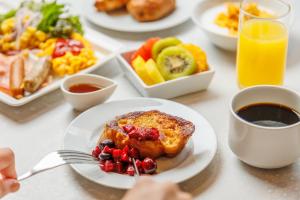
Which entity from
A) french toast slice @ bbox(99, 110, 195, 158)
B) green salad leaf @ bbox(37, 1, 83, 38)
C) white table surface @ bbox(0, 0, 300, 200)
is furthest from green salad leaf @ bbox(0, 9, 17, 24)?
french toast slice @ bbox(99, 110, 195, 158)

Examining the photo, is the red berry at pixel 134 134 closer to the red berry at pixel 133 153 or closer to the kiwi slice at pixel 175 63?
the red berry at pixel 133 153

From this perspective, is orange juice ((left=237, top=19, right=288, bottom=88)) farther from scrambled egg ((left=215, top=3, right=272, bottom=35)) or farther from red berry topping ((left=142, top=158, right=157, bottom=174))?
red berry topping ((left=142, top=158, right=157, bottom=174))

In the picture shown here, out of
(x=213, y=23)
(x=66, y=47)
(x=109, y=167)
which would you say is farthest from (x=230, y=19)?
(x=109, y=167)

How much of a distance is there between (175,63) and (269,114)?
1.20 ft

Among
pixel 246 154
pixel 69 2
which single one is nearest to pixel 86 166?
pixel 246 154

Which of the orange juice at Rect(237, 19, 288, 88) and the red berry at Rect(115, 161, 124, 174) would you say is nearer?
the red berry at Rect(115, 161, 124, 174)

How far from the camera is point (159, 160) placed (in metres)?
1.34

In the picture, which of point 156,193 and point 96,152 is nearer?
point 156,193

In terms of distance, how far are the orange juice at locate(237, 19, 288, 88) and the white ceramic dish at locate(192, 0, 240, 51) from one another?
15 centimetres

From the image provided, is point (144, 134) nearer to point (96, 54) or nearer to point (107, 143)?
point (107, 143)

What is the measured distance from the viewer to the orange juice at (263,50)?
1577 millimetres

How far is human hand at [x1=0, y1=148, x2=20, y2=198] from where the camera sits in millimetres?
1187

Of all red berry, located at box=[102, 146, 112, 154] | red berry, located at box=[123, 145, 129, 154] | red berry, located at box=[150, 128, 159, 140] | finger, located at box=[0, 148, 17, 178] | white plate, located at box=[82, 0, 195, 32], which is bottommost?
white plate, located at box=[82, 0, 195, 32]

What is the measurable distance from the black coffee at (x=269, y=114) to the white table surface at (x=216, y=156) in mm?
109
